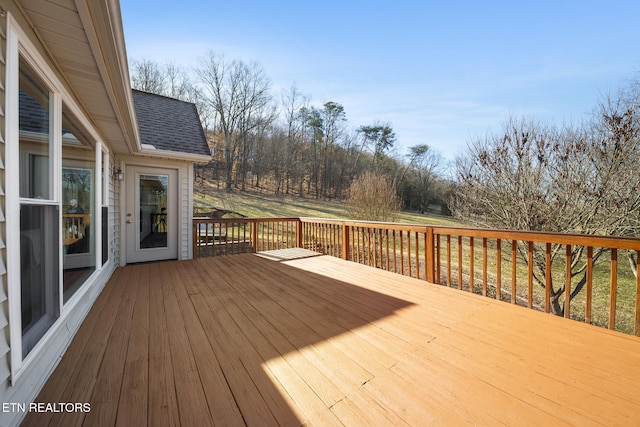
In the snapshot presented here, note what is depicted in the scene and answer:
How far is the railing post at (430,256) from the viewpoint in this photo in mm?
3416

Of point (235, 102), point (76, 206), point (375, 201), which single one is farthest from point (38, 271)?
point (235, 102)

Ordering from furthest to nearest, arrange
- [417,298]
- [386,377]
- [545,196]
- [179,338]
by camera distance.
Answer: [545,196], [417,298], [179,338], [386,377]

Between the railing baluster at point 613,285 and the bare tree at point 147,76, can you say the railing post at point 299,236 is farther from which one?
the bare tree at point 147,76

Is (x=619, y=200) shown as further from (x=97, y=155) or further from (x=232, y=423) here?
(x=97, y=155)

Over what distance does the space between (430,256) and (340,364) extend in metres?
2.27

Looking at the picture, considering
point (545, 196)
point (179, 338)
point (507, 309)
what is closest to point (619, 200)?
point (545, 196)

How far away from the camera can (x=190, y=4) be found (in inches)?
227

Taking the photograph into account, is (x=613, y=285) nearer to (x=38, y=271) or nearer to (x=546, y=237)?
(x=546, y=237)

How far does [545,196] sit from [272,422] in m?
5.77

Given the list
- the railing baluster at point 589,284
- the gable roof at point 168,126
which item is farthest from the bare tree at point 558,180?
the gable roof at point 168,126

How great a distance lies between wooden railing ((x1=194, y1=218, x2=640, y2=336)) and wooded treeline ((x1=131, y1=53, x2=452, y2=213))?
8896 mm

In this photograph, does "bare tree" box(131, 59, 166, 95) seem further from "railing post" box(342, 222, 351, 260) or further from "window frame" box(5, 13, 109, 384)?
"window frame" box(5, 13, 109, 384)

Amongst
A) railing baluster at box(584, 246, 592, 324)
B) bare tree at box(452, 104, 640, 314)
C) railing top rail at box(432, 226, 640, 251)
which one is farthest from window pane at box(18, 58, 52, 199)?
bare tree at box(452, 104, 640, 314)

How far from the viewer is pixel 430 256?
3516mm
